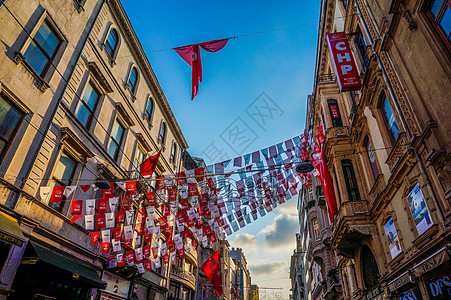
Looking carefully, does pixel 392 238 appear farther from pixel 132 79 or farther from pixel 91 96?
pixel 132 79

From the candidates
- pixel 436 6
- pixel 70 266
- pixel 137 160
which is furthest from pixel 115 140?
pixel 436 6

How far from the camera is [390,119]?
36.6 feet

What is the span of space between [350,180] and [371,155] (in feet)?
6.78

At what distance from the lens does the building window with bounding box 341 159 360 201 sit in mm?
14531

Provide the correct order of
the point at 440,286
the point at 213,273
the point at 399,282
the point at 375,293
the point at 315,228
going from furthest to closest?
the point at 315,228 → the point at 213,273 → the point at 375,293 → the point at 399,282 → the point at 440,286

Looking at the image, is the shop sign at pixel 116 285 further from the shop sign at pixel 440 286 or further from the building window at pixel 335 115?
the building window at pixel 335 115

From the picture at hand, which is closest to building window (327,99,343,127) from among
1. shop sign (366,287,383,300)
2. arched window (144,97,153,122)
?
shop sign (366,287,383,300)

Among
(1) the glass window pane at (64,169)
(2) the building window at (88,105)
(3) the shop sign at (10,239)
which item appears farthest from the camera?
(2) the building window at (88,105)

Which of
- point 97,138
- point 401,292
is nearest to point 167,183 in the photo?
point 97,138

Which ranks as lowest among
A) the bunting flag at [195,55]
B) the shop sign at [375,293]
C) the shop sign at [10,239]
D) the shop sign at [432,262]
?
the shop sign at [375,293]

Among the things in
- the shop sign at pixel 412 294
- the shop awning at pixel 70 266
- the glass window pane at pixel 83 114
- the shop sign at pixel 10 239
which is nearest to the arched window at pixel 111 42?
the glass window pane at pixel 83 114

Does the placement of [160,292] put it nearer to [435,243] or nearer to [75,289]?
[75,289]

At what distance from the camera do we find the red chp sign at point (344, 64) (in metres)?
13.0

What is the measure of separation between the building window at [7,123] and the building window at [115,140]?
6.36 m
